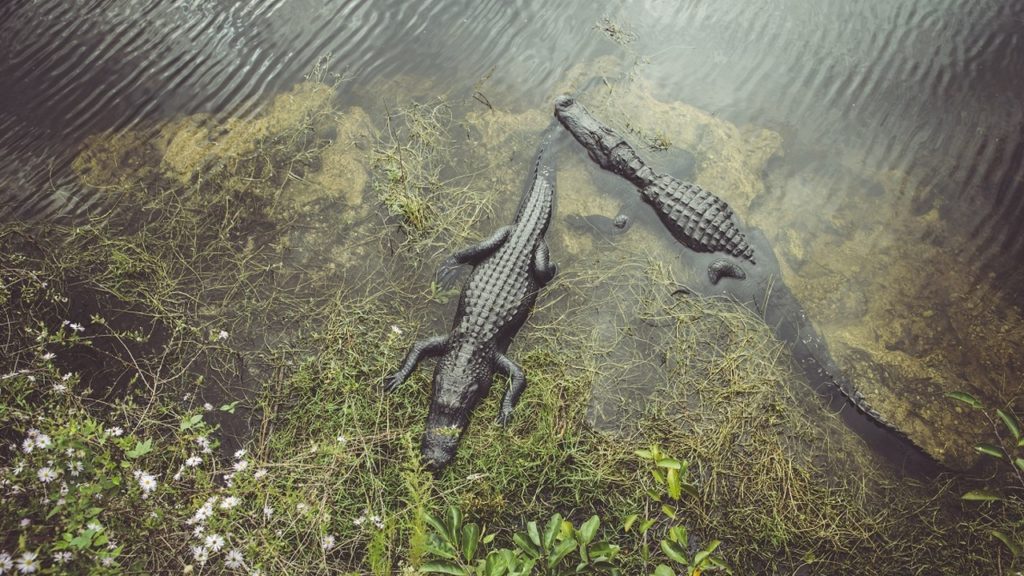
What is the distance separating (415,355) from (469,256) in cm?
95


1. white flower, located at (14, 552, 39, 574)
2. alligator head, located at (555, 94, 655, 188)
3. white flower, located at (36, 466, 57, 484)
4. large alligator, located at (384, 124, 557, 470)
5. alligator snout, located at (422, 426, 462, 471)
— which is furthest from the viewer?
alligator head, located at (555, 94, 655, 188)

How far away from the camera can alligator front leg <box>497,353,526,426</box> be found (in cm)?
397

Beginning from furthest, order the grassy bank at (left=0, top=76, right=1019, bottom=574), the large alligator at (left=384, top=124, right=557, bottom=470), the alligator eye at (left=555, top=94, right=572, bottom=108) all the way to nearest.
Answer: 1. the alligator eye at (left=555, top=94, right=572, bottom=108)
2. the large alligator at (left=384, top=124, right=557, bottom=470)
3. the grassy bank at (left=0, top=76, right=1019, bottom=574)

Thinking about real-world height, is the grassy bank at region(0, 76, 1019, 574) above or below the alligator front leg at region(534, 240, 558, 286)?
below

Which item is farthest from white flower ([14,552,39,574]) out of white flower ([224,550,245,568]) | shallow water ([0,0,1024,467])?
shallow water ([0,0,1024,467])

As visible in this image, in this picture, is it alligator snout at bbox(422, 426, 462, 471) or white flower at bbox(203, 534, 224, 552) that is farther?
alligator snout at bbox(422, 426, 462, 471)

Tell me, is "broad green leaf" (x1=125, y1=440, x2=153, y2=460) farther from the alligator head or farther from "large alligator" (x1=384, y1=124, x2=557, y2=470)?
the alligator head

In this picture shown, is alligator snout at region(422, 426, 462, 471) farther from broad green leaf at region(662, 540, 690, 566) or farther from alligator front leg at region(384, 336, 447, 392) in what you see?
broad green leaf at region(662, 540, 690, 566)

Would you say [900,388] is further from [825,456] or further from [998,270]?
[998,270]

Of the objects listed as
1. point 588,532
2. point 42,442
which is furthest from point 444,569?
point 42,442

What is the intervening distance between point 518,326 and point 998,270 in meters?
4.12

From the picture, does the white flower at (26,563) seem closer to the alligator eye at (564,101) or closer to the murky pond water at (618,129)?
the murky pond water at (618,129)

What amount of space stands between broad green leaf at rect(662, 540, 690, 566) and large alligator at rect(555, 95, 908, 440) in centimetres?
213

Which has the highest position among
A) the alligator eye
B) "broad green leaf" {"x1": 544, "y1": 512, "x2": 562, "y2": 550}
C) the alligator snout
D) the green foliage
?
the alligator eye
